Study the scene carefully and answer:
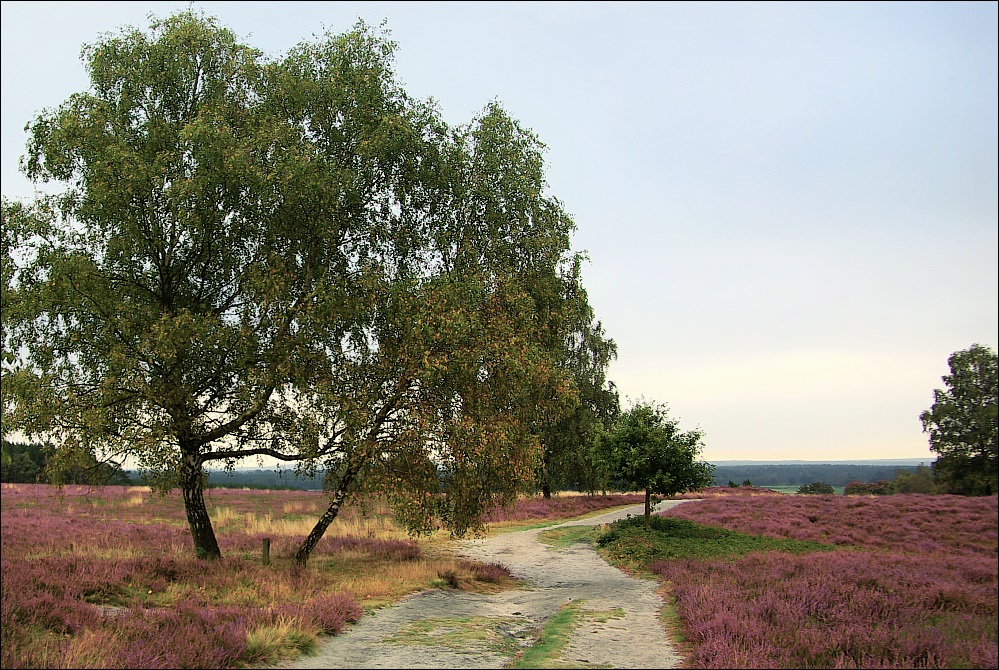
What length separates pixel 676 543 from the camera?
25.1 m

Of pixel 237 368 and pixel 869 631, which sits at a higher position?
pixel 237 368

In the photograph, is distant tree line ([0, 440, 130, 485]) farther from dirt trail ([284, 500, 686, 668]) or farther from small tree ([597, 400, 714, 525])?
small tree ([597, 400, 714, 525])

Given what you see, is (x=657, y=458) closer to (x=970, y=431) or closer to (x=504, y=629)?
(x=504, y=629)

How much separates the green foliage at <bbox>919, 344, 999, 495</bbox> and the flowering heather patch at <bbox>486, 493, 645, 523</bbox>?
1271 inches

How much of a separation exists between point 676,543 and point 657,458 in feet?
17.3

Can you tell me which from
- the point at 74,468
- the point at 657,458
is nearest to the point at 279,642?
the point at 74,468

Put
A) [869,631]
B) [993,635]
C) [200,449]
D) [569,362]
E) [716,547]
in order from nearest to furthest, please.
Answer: [993,635] → [869,631] → [200,449] → [716,547] → [569,362]

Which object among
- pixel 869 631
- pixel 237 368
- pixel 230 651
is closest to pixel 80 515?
pixel 237 368

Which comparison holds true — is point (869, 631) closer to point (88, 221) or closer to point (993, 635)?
point (993, 635)

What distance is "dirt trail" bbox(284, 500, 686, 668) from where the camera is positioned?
10125 millimetres

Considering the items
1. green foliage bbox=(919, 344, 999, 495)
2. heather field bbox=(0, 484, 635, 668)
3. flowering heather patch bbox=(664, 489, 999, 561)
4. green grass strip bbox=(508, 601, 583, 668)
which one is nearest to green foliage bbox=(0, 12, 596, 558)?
heather field bbox=(0, 484, 635, 668)

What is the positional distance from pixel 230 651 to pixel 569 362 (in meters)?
37.6

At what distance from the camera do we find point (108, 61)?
18.3 metres

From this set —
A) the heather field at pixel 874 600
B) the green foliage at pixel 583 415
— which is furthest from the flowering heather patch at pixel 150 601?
the green foliage at pixel 583 415
